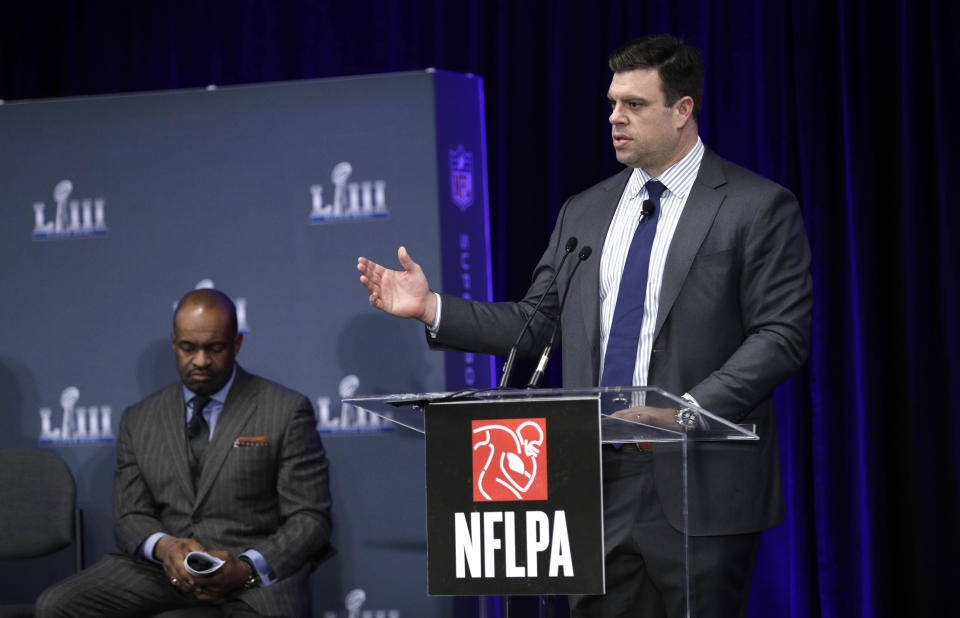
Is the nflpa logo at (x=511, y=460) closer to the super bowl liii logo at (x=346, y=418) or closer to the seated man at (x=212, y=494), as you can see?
the seated man at (x=212, y=494)

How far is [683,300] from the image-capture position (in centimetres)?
290

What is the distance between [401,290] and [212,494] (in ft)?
5.14

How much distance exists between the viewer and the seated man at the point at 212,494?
12.7 feet

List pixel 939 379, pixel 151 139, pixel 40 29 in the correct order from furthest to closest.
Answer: pixel 40 29, pixel 151 139, pixel 939 379

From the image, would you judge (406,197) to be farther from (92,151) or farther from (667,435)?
(667,435)

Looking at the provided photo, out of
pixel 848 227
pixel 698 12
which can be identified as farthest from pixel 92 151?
pixel 848 227

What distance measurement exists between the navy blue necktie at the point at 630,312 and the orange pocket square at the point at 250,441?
1.66 meters

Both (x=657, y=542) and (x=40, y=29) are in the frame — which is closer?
(x=657, y=542)

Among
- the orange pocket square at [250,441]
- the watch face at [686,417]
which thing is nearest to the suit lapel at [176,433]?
the orange pocket square at [250,441]

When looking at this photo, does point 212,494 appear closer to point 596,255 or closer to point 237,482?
point 237,482

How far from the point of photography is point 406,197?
4.75m

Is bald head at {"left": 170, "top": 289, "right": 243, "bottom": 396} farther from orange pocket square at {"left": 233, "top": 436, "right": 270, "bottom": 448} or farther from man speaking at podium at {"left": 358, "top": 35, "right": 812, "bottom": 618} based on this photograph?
man speaking at podium at {"left": 358, "top": 35, "right": 812, "bottom": 618}

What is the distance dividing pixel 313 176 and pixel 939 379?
270 centimetres

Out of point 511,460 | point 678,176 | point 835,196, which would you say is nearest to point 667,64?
point 678,176
